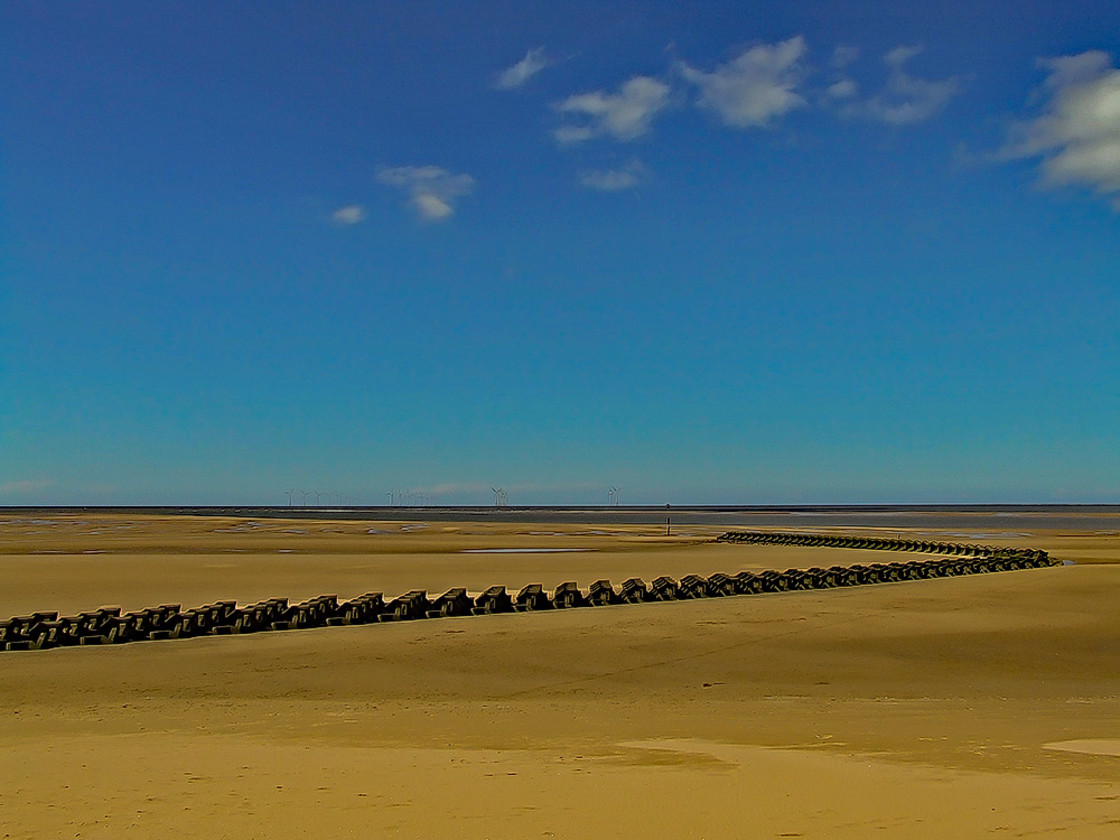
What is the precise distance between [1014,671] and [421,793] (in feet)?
39.0

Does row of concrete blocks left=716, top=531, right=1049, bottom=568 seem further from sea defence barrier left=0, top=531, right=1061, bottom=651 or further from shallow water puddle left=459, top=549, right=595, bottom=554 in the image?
shallow water puddle left=459, top=549, right=595, bottom=554

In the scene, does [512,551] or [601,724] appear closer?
Answer: [601,724]

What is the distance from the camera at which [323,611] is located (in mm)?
20344

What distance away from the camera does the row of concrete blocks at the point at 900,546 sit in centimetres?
4109

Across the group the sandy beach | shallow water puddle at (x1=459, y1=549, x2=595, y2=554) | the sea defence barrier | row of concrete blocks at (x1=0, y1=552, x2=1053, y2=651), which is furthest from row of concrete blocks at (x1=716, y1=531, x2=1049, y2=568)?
row of concrete blocks at (x1=0, y1=552, x2=1053, y2=651)

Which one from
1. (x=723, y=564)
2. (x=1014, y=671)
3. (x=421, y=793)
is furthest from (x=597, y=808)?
(x=723, y=564)

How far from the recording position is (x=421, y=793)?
7.57m

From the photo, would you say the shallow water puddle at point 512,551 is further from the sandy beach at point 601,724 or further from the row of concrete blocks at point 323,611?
the sandy beach at point 601,724

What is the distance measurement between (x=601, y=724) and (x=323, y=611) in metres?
11.1

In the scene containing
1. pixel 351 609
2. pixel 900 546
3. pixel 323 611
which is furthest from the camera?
pixel 900 546

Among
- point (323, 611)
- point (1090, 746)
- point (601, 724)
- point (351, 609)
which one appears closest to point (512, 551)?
point (351, 609)

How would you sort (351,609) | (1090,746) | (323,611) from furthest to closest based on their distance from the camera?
(351,609) → (323,611) → (1090,746)

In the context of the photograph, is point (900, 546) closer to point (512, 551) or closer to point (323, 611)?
point (512, 551)

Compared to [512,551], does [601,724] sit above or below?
above
